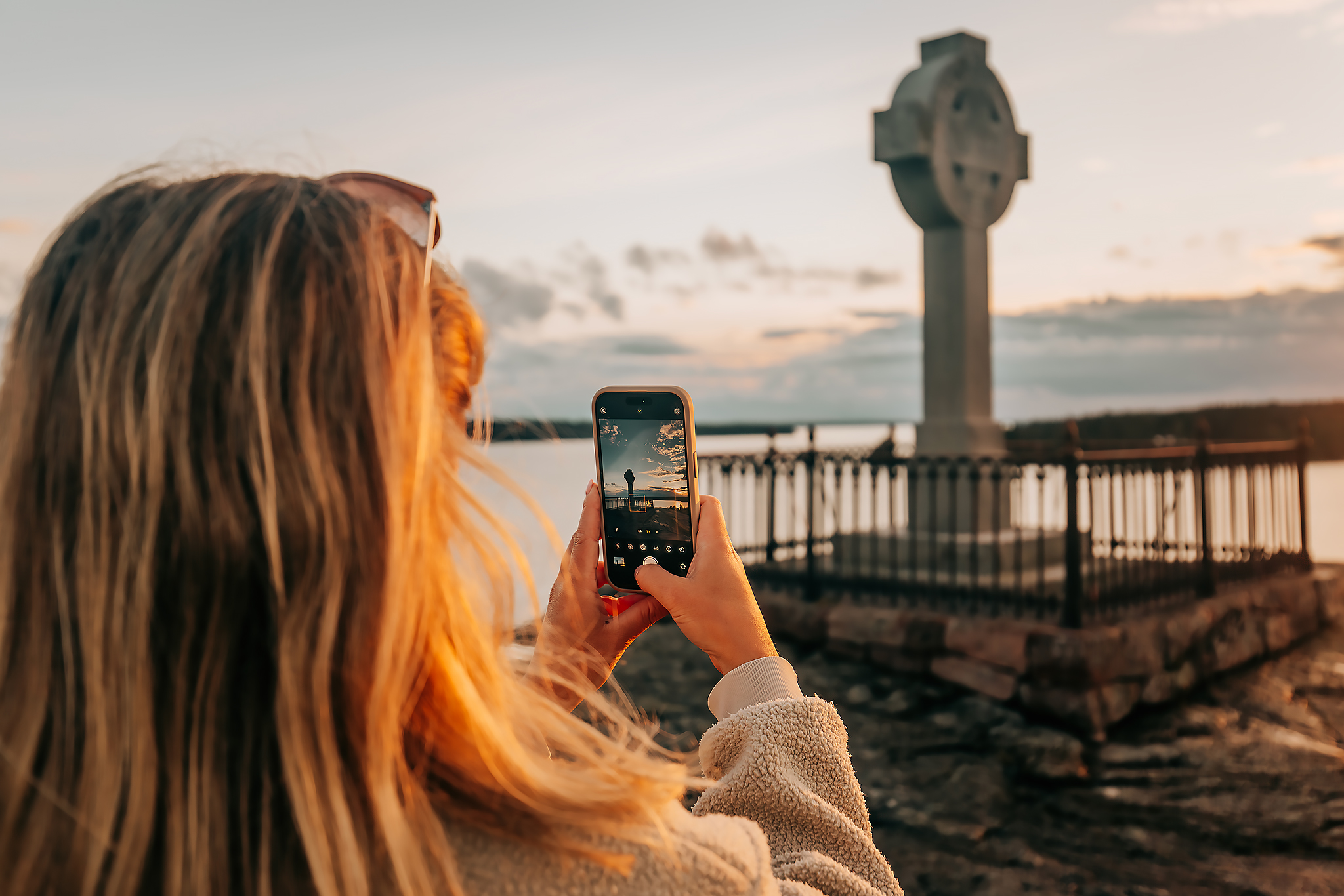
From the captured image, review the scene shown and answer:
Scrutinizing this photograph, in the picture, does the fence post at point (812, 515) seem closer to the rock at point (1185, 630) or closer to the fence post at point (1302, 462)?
the rock at point (1185, 630)

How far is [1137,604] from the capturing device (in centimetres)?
592

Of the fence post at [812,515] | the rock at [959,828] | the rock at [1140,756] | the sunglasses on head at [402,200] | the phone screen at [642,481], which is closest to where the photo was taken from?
the sunglasses on head at [402,200]

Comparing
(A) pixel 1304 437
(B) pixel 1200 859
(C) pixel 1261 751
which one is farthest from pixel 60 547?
(A) pixel 1304 437

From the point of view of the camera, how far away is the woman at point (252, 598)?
694mm

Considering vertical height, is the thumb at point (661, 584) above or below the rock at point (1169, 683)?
above

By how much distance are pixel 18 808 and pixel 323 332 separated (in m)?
0.45

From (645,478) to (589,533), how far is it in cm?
14

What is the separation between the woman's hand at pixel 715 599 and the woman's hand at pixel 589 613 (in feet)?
0.22

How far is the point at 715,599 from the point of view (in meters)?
1.28

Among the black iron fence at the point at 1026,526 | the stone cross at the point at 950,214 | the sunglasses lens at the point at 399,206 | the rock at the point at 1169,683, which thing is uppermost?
the stone cross at the point at 950,214

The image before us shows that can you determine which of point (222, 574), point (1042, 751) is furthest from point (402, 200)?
point (1042, 751)

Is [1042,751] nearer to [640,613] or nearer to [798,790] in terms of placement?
[640,613]

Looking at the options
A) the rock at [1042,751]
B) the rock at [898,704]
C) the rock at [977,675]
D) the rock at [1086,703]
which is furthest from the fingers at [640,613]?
the rock at [977,675]

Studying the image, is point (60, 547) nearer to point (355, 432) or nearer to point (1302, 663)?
point (355, 432)
